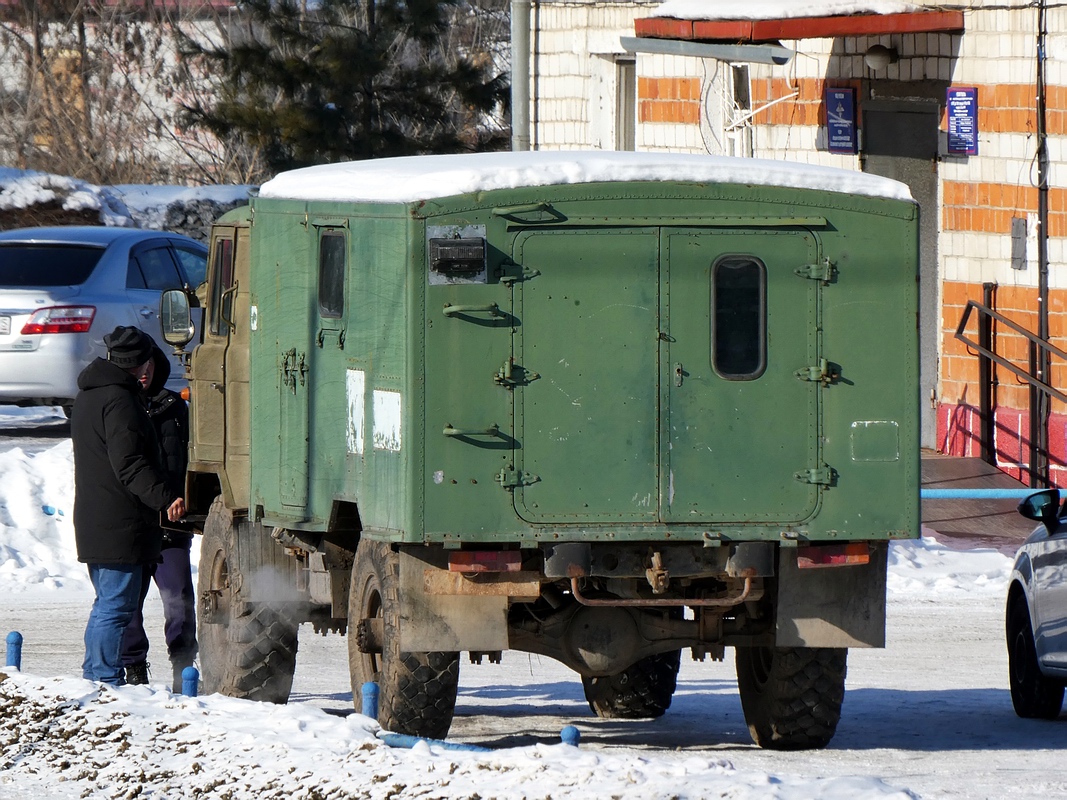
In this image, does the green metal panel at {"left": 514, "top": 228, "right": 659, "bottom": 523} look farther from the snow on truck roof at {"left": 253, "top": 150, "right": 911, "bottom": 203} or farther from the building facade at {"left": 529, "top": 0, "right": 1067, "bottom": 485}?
the building facade at {"left": 529, "top": 0, "right": 1067, "bottom": 485}

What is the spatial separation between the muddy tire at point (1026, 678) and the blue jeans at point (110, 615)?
4.41 m

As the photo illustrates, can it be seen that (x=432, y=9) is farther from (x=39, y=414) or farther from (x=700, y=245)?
(x=700, y=245)

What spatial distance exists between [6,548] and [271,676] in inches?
237

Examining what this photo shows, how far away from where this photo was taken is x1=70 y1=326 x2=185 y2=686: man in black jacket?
30.6 feet

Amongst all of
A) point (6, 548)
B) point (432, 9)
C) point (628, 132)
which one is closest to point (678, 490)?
point (6, 548)

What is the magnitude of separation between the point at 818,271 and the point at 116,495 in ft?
11.4

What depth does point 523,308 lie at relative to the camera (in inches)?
315

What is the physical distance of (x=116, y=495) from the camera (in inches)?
370

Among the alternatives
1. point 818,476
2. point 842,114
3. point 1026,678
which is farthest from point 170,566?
point 842,114

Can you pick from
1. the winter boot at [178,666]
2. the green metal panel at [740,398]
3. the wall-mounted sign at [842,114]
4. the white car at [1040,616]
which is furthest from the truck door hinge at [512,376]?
the wall-mounted sign at [842,114]

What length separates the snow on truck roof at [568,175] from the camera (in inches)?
314

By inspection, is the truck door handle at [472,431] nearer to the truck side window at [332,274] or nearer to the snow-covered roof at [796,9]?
the truck side window at [332,274]

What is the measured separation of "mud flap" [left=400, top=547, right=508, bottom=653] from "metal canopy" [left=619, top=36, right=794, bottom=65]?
10.3 m

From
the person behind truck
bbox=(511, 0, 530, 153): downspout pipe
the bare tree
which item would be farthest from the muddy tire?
the bare tree
